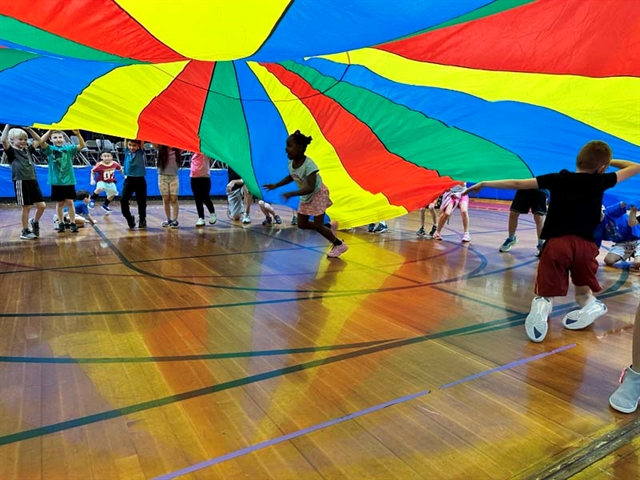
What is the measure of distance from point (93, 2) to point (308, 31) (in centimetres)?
100

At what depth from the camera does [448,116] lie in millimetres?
3309

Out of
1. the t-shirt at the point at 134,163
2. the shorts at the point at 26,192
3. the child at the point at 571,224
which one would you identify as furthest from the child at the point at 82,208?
the child at the point at 571,224

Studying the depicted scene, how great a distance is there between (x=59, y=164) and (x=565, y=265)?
515cm

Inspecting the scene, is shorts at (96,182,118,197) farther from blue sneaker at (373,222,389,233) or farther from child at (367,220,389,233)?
blue sneaker at (373,222,389,233)

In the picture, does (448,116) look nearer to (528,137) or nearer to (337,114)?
(528,137)

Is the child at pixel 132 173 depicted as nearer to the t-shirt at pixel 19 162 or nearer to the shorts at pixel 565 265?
the t-shirt at pixel 19 162

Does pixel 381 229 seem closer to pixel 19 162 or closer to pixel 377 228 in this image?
pixel 377 228

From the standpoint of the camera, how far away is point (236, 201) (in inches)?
260

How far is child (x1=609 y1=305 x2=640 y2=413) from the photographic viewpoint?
156 cm

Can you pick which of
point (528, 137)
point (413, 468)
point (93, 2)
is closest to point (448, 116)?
point (528, 137)

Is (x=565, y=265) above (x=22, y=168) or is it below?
below

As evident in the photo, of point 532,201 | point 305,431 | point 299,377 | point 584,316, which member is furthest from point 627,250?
point 305,431

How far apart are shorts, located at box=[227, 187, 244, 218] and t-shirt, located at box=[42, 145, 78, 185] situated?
2.17 metres

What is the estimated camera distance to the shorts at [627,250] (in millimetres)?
3996
